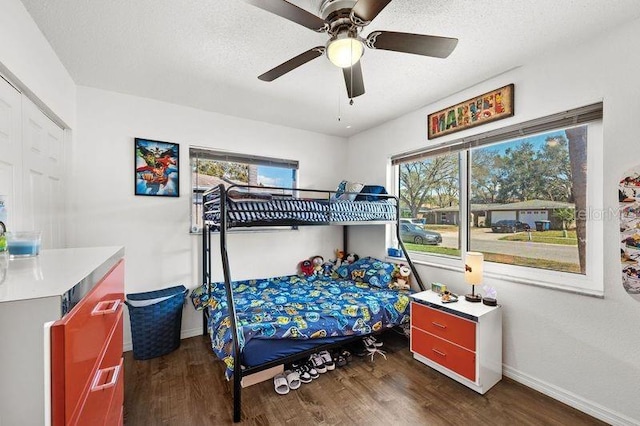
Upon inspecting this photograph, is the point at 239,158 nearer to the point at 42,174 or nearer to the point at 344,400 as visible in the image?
the point at 42,174

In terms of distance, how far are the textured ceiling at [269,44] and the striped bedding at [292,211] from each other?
105 centimetres

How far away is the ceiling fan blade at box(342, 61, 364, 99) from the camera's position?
1.67m

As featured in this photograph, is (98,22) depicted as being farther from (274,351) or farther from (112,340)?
(274,351)

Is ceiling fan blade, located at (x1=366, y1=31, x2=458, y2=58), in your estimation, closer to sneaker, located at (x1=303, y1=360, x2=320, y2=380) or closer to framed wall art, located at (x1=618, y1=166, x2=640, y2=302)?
framed wall art, located at (x1=618, y1=166, x2=640, y2=302)

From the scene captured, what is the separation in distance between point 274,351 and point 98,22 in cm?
240

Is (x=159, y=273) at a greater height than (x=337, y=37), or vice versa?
(x=337, y=37)

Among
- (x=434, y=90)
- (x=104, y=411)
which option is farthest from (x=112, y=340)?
(x=434, y=90)

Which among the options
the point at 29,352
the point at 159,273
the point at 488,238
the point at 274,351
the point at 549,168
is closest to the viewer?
the point at 29,352

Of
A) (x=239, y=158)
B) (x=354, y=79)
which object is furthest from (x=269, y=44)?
(x=239, y=158)

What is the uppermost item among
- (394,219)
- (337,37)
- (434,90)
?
(434,90)

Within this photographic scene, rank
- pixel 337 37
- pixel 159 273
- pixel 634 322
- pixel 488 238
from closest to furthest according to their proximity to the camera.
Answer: pixel 337 37, pixel 634 322, pixel 488 238, pixel 159 273

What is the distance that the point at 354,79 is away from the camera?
1767 mm

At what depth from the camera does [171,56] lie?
195cm

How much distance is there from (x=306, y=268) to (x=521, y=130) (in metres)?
2.68
